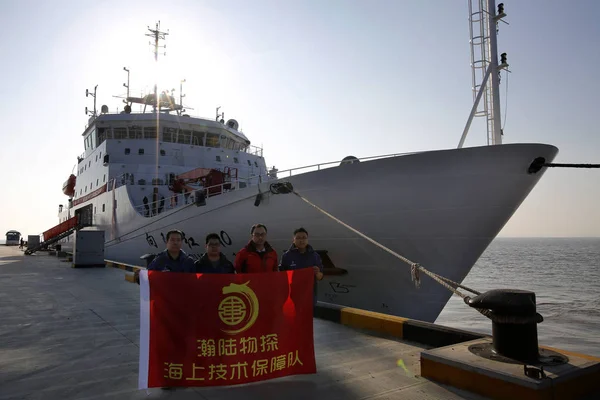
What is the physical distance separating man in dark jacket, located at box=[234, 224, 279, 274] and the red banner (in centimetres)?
88

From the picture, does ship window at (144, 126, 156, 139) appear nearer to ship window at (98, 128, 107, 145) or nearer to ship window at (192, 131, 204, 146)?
ship window at (192, 131, 204, 146)

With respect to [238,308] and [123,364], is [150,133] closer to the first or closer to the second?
[123,364]

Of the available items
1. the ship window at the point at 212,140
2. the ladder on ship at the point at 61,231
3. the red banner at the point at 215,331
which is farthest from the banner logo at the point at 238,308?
the ladder on ship at the point at 61,231

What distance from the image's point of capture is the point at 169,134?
1788cm

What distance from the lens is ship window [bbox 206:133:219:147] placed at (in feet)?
60.3

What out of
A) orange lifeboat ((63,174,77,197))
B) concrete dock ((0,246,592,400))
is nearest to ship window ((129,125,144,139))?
orange lifeboat ((63,174,77,197))

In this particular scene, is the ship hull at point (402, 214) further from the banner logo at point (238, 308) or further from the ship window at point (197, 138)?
the ship window at point (197, 138)

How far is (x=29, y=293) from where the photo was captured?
8.27 meters

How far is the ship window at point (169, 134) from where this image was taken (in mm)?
17781

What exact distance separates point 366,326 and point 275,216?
4175mm

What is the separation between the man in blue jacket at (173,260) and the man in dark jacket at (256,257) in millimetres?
486

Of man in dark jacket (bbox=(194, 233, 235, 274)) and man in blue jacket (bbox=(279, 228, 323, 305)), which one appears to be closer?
man in dark jacket (bbox=(194, 233, 235, 274))

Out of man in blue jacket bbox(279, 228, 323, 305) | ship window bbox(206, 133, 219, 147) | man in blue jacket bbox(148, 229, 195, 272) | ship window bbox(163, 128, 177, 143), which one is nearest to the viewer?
man in blue jacket bbox(148, 229, 195, 272)

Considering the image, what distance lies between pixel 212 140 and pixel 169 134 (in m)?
1.84
